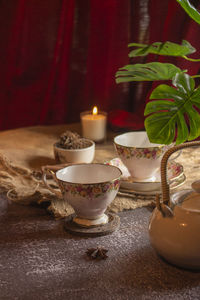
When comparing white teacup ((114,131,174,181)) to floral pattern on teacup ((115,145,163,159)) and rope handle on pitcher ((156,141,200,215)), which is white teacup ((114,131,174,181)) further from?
rope handle on pitcher ((156,141,200,215))

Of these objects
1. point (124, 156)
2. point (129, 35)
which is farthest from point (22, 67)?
point (124, 156)

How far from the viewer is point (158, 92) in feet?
2.63

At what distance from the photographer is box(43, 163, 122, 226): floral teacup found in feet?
2.77

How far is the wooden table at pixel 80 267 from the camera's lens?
0.69 m

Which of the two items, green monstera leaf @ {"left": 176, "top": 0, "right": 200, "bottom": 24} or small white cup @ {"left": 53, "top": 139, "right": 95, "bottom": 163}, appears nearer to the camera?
green monstera leaf @ {"left": 176, "top": 0, "right": 200, "bottom": 24}

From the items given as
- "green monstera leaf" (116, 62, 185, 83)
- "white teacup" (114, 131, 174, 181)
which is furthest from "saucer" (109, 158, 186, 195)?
"green monstera leaf" (116, 62, 185, 83)

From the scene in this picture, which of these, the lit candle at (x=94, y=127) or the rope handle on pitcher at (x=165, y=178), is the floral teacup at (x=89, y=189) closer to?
the rope handle on pitcher at (x=165, y=178)

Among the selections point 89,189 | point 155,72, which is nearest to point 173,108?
point 155,72

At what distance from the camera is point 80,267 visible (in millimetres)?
758

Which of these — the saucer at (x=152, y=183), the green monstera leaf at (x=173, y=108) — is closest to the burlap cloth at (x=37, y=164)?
the saucer at (x=152, y=183)

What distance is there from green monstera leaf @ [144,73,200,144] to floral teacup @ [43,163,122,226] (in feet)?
0.41

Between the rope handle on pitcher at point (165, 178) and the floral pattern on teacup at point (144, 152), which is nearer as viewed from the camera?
the rope handle on pitcher at point (165, 178)

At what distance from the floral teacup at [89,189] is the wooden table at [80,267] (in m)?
0.05

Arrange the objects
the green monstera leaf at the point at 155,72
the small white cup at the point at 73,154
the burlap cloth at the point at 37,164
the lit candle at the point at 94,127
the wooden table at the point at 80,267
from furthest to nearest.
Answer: the lit candle at the point at 94,127 < the small white cup at the point at 73,154 < the burlap cloth at the point at 37,164 < the green monstera leaf at the point at 155,72 < the wooden table at the point at 80,267
